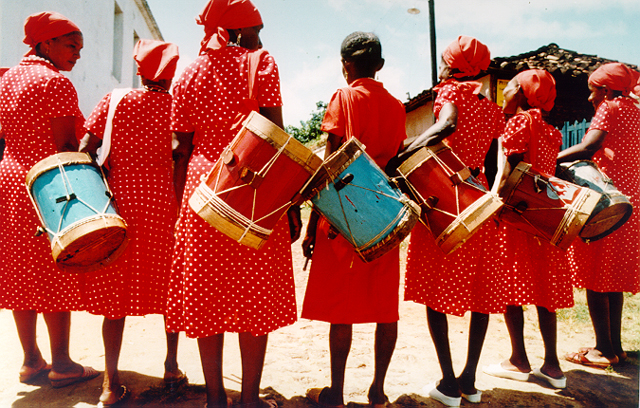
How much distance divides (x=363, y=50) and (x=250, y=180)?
A: 1077mm

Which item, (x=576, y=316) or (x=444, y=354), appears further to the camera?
(x=576, y=316)

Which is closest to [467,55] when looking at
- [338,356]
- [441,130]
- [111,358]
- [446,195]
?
[441,130]

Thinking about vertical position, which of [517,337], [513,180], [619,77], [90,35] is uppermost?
[90,35]

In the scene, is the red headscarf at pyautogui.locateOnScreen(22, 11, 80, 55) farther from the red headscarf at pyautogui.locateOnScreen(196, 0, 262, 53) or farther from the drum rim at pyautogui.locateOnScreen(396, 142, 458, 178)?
the drum rim at pyautogui.locateOnScreen(396, 142, 458, 178)

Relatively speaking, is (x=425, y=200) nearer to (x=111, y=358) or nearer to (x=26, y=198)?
(x=111, y=358)

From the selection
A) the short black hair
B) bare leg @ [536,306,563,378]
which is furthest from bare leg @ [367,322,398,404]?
the short black hair

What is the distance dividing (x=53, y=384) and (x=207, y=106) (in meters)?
2.15

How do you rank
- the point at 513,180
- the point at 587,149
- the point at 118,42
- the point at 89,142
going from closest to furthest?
the point at 89,142
the point at 513,180
the point at 587,149
the point at 118,42

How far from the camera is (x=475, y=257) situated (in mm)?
2535

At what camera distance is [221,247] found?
2.03 m

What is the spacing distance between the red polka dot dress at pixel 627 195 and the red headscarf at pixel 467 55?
1426 millimetres

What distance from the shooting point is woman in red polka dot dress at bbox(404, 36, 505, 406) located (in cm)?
250

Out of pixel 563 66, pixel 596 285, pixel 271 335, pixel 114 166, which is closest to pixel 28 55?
pixel 114 166

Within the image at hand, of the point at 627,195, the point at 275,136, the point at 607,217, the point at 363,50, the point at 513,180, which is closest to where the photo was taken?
the point at 275,136
